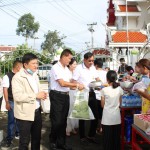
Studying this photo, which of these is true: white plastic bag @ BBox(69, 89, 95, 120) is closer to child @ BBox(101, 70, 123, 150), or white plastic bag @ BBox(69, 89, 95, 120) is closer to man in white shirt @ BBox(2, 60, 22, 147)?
child @ BBox(101, 70, 123, 150)

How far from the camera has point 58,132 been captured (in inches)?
211

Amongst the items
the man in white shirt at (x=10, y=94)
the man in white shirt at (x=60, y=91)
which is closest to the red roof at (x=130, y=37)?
the man in white shirt at (x=10, y=94)

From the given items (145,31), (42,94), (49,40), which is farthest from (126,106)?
(49,40)

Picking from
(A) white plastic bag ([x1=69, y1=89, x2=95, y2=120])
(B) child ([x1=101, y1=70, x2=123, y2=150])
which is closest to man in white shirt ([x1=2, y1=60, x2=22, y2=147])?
(A) white plastic bag ([x1=69, y1=89, x2=95, y2=120])

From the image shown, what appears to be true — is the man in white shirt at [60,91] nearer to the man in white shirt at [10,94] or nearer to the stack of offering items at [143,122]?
the man in white shirt at [10,94]

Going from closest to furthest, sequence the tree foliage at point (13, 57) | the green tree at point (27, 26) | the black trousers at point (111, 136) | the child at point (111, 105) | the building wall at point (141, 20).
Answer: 1. the child at point (111, 105)
2. the black trousers at point (111, 136)
3. the tree foliage at point (13, 57)
4. the building wall at point (141, 20)
5. the green tree at point (27, 26)

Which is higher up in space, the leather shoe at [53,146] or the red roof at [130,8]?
the red roof at [130,8]

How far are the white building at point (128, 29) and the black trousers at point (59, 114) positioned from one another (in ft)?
30.6

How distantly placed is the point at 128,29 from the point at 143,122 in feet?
59.8

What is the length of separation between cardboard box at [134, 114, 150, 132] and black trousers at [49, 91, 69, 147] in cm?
158

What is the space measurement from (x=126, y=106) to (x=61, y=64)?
131 centimetres

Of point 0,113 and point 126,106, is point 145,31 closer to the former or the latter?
point 0,113

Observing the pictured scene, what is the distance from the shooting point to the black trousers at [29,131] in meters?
4.15

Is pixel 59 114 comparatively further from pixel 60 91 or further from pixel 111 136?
pixel 111 136
